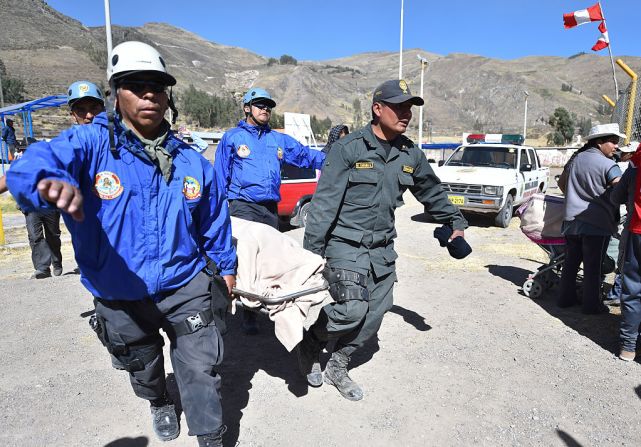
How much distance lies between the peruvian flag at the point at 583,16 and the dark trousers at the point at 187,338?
9391 mm

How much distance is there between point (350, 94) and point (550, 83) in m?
49.9

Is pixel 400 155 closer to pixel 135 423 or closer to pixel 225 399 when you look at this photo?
pixel 225 399

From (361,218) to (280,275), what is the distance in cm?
70

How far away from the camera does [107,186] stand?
208 centimetres

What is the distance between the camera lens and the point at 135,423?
3027 millimetres

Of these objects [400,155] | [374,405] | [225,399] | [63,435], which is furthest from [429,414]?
[63,435]

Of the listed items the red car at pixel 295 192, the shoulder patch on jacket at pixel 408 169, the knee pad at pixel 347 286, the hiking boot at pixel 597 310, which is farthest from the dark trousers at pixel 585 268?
the red car at pixel 295 192

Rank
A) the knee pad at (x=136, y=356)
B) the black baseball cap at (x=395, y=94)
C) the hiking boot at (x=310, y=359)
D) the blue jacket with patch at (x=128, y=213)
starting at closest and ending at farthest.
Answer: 1. the blue jacket with patch at (x=128, y=213)
2. the knee pad at (x=136, y=356)
3. the black baseball cap at (x=395, y=94)
4. the hiking boot at (x=310, y=359)

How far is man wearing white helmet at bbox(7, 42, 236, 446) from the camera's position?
2.09 meters

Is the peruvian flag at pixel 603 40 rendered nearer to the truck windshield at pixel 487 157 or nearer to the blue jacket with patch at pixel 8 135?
the truck windshield at pixel 487 157

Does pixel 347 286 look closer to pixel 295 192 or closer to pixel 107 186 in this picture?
pixel 107 186

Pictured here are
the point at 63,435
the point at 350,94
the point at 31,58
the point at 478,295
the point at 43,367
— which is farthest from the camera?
the point at 350,94

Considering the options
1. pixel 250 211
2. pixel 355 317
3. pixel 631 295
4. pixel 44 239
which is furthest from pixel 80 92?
pixel 631 295

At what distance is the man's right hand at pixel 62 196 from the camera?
5.31ft
